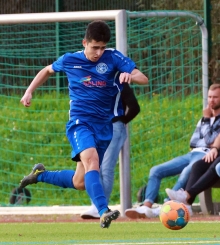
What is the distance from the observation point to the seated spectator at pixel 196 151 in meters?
10.2

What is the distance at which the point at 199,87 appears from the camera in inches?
478

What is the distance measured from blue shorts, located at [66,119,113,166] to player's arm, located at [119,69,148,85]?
1.86 ft

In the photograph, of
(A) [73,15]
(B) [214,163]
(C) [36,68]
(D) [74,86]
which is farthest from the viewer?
(C) [36,68]

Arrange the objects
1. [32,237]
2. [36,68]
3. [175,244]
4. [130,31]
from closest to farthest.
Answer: [175,244]
[32,237]
[130,31]
[36,68]

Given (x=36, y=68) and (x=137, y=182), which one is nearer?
(x=137, y=182)

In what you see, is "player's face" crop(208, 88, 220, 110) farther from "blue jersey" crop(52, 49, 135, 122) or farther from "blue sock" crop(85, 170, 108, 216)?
"blue sock" crop(85, 170, 108, 216)

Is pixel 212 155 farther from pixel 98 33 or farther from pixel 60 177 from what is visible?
pixel 98 33

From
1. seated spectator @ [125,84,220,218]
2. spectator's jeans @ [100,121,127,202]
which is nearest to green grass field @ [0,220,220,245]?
spectator's jeans @ [100,121,127,202]

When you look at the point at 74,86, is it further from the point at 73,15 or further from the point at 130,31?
the point at 130,31

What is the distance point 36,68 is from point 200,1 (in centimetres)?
262

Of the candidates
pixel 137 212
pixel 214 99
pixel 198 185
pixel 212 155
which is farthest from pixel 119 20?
pixel 137 212

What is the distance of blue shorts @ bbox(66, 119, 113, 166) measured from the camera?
7.96 m

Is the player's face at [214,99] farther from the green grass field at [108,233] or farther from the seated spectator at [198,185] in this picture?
the green grass field at [108,233]

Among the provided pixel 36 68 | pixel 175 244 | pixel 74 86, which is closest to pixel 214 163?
pixel 74 86
